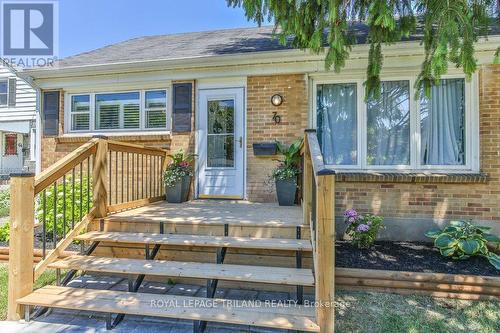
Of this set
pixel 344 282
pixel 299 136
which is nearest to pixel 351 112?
pixel 299 136

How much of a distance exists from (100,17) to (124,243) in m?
11.5

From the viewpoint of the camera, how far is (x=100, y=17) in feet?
39.4

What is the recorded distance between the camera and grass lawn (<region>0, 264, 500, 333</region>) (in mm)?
2734

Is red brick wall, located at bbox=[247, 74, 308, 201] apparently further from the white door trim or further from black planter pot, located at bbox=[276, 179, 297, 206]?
black planter pot, located at bbox=[276, 179, 297, 206]

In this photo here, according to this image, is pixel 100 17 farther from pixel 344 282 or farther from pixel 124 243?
pixel 344 282

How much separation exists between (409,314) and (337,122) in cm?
318

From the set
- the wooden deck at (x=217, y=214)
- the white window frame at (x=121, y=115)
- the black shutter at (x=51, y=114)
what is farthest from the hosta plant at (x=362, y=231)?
the black shutter at (x=51, y=114)

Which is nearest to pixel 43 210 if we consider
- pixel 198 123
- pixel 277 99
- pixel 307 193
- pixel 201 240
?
pixel 201 240

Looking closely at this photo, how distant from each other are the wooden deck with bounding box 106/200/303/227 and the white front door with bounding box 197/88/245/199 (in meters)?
0.47

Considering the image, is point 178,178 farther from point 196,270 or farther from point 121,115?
point 196,270

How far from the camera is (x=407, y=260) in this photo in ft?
12.6

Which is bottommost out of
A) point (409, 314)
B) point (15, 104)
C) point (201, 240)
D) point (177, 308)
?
point (409, 314)

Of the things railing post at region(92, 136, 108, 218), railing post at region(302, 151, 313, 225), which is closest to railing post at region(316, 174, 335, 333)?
railing post at region(302, 151, 313, 225)

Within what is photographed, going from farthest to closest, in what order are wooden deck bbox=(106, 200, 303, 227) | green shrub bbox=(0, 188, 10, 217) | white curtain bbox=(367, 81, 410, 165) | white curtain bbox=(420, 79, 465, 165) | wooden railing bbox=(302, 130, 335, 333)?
green shrub bbox=(0, 188, 10, 217) → white curtain bbox=(367, 81, 410, 165) → white curtain bbox=(420, 79, 465, 165) → wooden deck bbox=(106, 200, 303, 227) → wooden railing bbox=(302, 130, 335, 333)
